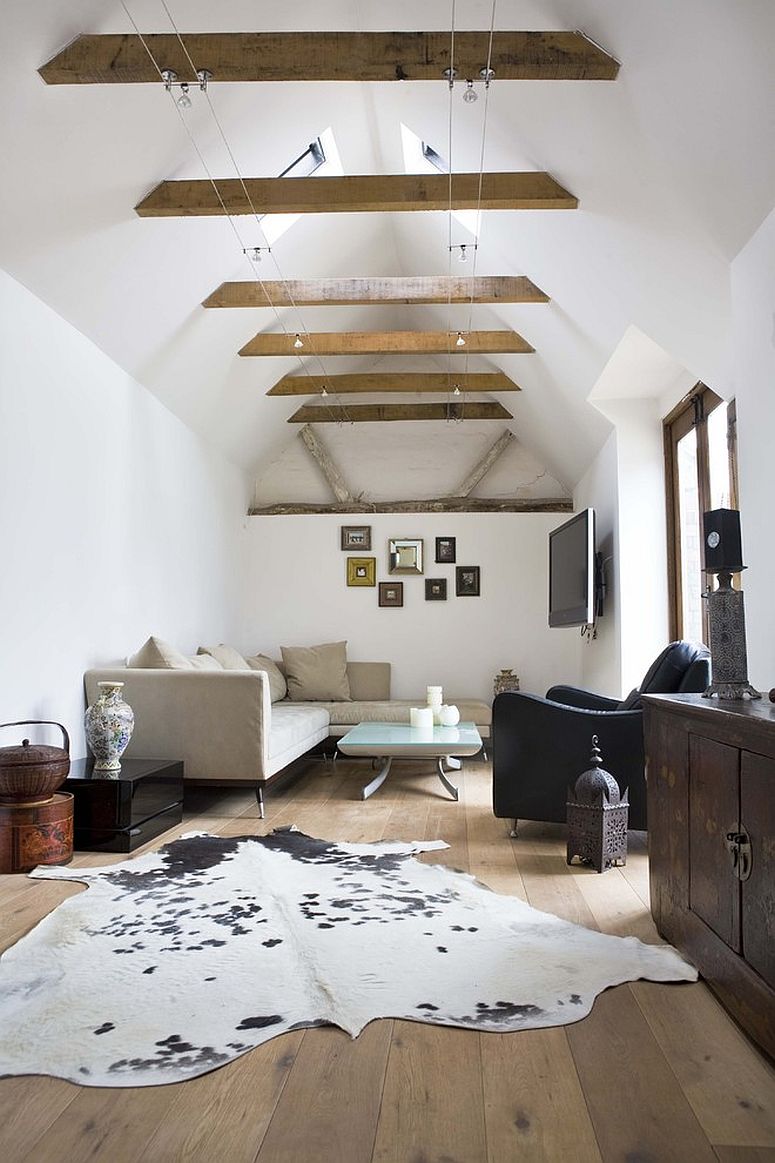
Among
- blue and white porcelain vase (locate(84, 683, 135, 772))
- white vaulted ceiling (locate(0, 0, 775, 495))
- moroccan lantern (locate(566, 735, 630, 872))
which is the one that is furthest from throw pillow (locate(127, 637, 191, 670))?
moroccan lantern (locate(566, 735, 630, 872))

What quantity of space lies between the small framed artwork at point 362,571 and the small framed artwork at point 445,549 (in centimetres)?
60

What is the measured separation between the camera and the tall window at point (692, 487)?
519 centimetres

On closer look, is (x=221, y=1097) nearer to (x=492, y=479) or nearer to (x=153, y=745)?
(x=153, y=745)

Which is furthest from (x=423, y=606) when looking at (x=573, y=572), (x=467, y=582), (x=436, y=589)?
(x=573, y=572)

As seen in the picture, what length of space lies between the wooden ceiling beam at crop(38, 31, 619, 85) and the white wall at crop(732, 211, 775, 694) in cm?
89

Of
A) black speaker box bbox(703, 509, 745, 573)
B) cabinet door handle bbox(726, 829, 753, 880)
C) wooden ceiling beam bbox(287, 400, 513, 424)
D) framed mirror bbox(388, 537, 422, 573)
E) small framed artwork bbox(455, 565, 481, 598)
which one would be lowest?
cabinet door handle bbox(726, 829, 753, 880)

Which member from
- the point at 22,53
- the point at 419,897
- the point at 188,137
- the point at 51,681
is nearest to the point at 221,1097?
the point at 419,897

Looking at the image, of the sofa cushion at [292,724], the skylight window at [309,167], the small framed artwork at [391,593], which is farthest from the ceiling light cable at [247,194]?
the sofa cushion at [292,724]

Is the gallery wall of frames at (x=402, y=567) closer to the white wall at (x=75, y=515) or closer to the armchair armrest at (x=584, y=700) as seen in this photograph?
the white wall at (x=75, y=515)

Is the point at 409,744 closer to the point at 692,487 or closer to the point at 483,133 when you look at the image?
the point at 692,487

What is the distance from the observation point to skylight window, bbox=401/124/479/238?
5.19 meters

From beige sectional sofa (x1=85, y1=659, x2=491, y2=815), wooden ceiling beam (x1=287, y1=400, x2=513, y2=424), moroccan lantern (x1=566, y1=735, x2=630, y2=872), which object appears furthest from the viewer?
wooden ceiling beam (x1=287, y1=400, x2=513, y2=424)

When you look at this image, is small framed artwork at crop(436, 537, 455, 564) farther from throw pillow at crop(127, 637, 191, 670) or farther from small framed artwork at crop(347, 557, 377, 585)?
throw pillow at crop(127, 637, 191, 670)

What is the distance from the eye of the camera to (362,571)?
8.49 metres
